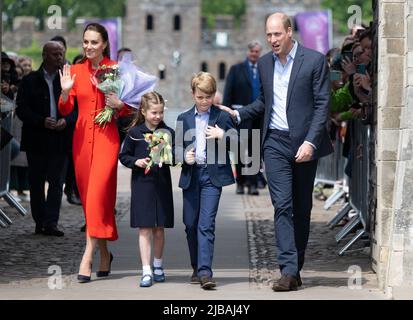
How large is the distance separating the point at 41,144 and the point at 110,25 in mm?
49637

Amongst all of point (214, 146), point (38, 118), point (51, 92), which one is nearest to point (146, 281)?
point (214, 146)

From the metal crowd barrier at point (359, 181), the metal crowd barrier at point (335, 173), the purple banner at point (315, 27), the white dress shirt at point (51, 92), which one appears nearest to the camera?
the metal crowd barrier at point (359, 181)

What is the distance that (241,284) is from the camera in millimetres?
11398

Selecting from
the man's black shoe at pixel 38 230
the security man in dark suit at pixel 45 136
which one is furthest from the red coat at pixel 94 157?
the man's black shoe at pixel 38 230

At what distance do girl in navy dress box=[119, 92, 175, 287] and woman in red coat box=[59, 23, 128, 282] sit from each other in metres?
0.17

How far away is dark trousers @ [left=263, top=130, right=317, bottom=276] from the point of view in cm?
1102

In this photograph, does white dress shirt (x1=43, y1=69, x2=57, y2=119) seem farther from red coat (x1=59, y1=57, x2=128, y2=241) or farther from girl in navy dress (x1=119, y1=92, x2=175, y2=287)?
girl in navy dress (x1=119, y1=92, x2=175, y2=287)

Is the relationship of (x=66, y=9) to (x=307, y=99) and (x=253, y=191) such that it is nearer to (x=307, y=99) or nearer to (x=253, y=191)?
(x=253, y=191)

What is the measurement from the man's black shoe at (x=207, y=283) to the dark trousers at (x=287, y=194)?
1.73ft

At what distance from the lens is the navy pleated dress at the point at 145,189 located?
11.4 m

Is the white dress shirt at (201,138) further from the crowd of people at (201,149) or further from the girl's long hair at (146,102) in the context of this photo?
the girl's long hair at (146,102)
